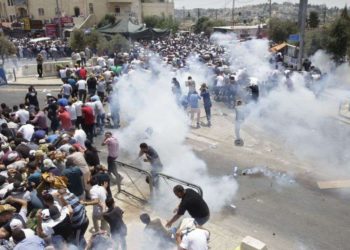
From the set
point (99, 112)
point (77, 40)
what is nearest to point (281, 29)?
point (77, 40)

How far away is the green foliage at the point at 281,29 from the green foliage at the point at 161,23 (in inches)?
1055

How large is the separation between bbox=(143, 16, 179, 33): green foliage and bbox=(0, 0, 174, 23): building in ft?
7.66

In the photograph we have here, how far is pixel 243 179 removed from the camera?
32.9 ft

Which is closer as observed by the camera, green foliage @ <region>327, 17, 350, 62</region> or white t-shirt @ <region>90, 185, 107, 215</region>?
white t-shirt @ <region>90, 185, 107, 215</region>

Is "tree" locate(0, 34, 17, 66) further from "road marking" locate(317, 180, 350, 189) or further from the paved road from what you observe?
"road marking" locate(317, 180, 350, 189)

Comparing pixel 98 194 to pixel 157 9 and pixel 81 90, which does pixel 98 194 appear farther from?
pixel 157 9

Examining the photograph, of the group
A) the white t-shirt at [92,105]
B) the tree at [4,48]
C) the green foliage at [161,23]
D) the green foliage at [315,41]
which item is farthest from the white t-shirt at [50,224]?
the green foliage at [161,23]

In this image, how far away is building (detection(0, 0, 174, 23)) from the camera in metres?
65.0

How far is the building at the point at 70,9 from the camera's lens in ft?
213

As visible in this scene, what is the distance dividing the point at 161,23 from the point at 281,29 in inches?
1266

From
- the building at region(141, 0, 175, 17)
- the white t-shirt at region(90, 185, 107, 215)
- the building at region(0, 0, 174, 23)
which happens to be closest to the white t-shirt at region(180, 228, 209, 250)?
the white t-shirt at region(90, 185, 107, 215)

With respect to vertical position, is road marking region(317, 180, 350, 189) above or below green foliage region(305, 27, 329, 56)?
below

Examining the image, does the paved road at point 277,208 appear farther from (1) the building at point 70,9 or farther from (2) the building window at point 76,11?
(2) the building window at point 76,11

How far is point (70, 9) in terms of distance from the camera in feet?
214
